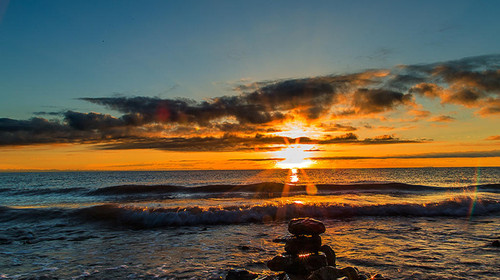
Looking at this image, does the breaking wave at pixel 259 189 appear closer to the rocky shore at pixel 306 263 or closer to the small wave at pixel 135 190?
the small wave at pixel 135 190

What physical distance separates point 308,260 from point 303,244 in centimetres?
105

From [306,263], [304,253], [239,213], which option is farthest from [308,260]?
[239,213]

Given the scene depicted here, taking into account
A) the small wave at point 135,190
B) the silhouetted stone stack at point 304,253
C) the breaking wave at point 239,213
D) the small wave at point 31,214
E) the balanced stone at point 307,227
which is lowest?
the small wave at point 135,190

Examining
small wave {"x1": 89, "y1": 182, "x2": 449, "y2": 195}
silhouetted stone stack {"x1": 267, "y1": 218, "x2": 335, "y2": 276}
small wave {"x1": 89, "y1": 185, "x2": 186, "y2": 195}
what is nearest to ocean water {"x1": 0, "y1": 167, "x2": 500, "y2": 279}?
silhouetted stone stack {"x1": 267, "y1": 218, "x2": 335, "y2": 276}

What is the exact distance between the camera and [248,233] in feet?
46.5

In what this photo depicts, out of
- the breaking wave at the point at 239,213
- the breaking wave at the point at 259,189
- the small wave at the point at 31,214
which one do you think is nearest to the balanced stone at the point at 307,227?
the breaking wave at the point at 239,213

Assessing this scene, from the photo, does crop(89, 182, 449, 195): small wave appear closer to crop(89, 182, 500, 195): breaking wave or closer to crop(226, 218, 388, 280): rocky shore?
crop(89, 182, 500, 195): breaking wave

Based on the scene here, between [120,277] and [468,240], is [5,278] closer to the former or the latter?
[120,277]

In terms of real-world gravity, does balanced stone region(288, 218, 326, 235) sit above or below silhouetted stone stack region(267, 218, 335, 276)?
above

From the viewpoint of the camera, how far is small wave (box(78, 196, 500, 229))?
58.6ft

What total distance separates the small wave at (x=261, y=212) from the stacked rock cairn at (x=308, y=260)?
27.6 ft

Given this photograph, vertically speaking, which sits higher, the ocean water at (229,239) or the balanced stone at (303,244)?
the balanced stone at (303,244)

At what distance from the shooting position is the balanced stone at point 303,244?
29.8 feet

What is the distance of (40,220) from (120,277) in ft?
45.2
